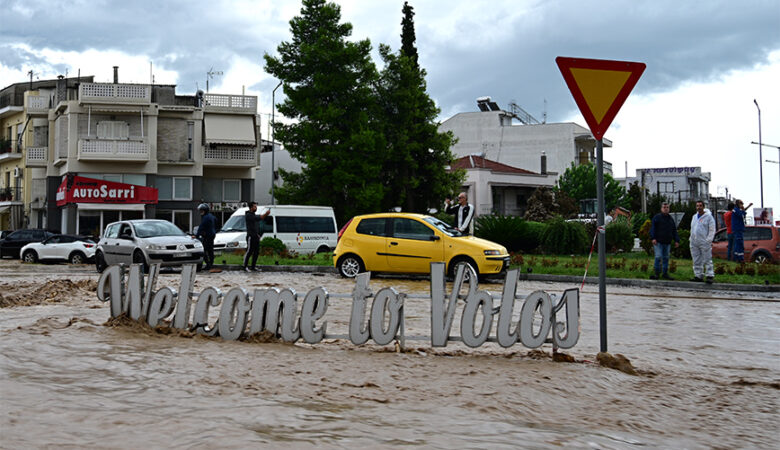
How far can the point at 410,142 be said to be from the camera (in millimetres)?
43438

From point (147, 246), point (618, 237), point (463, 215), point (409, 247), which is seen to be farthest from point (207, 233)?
point (618, 237)

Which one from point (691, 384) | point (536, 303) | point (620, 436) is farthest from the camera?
point (536, 303)

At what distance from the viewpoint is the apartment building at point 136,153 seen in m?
42.4

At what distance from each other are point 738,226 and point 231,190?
33406mm

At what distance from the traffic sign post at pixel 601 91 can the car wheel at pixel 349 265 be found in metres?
10.6

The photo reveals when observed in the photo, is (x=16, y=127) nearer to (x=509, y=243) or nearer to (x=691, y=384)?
(x=509, y=243)

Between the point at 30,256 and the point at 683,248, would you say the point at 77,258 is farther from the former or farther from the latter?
the point at 683,248

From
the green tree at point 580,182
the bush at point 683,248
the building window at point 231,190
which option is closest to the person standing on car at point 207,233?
the bush at point 683,248

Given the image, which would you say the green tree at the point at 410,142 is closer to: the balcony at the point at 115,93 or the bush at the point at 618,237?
the balcony at the point at 115,93

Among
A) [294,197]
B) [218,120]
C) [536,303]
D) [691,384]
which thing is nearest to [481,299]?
[536,303]

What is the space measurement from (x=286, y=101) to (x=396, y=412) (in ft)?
118

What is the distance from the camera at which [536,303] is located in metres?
6.89

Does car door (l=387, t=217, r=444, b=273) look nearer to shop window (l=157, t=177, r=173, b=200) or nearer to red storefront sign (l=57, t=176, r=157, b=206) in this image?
red storefront sign (l=57, t=176, r=157, b=206)

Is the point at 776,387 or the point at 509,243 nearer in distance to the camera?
the point at 776,387
